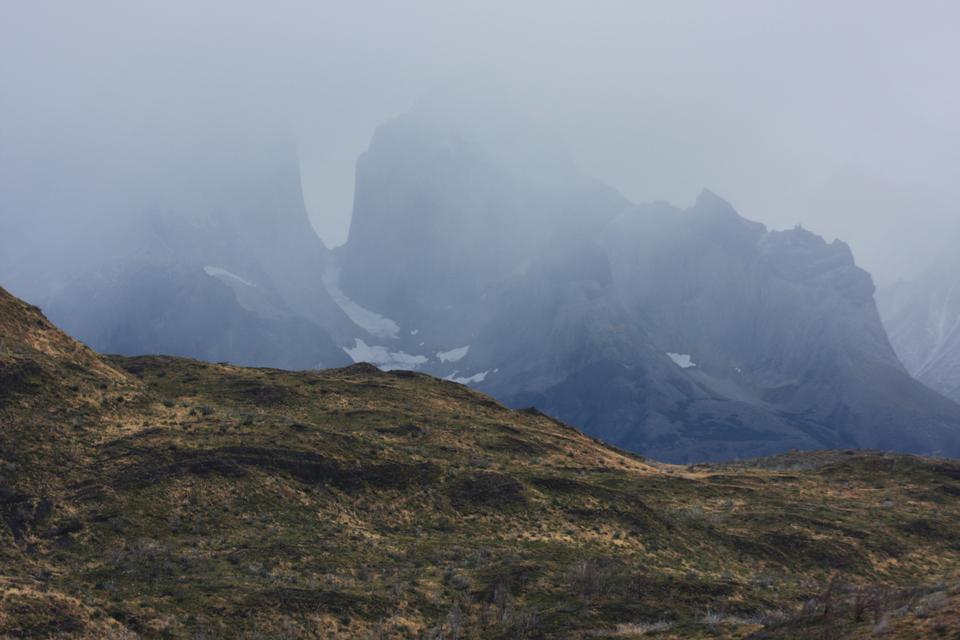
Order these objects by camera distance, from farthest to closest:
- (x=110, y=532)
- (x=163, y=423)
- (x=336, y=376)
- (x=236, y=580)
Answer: (x=336, y=376), (x=163, y=423), (x=110, y=532), (x=236, y=580)

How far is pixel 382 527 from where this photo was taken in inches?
2302

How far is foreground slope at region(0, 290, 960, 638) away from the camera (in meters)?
40.5

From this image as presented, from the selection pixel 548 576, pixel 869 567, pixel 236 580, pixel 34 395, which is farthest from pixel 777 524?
pixel 34 395

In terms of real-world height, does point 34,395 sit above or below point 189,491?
above

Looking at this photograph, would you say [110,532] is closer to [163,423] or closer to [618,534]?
[163,423]

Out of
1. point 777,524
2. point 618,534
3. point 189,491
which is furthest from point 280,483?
point 777,524

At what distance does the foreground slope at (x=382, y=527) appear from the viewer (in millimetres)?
40500

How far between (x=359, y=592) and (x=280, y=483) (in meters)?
18.2

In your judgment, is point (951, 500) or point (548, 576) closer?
point (548, 576)

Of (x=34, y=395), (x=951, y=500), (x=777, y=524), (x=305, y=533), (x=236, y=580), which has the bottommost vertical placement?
(x=236, y=580)

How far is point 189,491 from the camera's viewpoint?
5631cm

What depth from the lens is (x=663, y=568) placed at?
2201 inches

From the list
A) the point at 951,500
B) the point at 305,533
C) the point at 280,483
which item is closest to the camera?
the point at 305,533

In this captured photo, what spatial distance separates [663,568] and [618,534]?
6.83 meters
